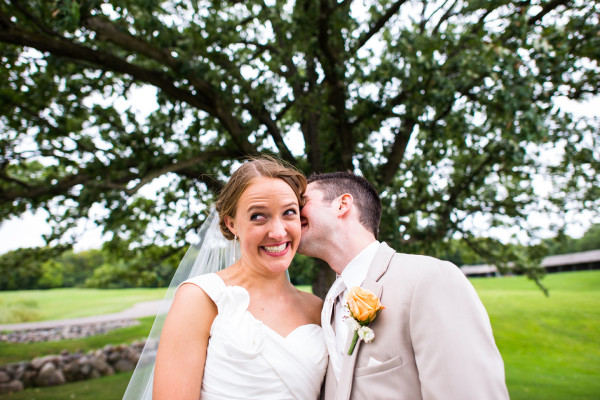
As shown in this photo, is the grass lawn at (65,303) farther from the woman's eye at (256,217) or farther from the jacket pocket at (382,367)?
the jacket pocket at (382,367)

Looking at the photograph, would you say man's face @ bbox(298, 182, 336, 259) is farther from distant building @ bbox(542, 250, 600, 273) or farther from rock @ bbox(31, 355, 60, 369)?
distant building @ bbox(542, 250, 600, 273)

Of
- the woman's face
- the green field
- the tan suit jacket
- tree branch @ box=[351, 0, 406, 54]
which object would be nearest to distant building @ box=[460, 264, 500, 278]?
the green field

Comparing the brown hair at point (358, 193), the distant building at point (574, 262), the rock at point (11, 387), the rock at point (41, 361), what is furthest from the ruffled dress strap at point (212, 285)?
the distant building at point (574, 262)

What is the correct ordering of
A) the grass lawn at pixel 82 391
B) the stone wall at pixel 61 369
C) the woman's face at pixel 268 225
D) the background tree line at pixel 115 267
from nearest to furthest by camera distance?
the woman's face at pixel 268 225 < the background tree line at pixel 115 267 < the grass lawn at pixel 82 391 < the stone wall at pixel 61 369

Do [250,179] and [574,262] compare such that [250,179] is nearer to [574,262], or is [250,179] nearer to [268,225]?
[268,225]

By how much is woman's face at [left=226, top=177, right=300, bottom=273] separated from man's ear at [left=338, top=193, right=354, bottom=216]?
11.7 inches

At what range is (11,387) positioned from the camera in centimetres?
1070

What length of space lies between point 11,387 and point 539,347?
1981cm

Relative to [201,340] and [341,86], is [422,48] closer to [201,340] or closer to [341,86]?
[341,86]

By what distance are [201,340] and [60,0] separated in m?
3.65

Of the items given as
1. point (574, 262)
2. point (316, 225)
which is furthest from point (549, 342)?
point (574, 262)

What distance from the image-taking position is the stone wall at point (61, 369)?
1114cm

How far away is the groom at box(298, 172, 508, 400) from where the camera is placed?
1.66 m

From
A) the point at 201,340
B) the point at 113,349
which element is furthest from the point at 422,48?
the point at 113,349
